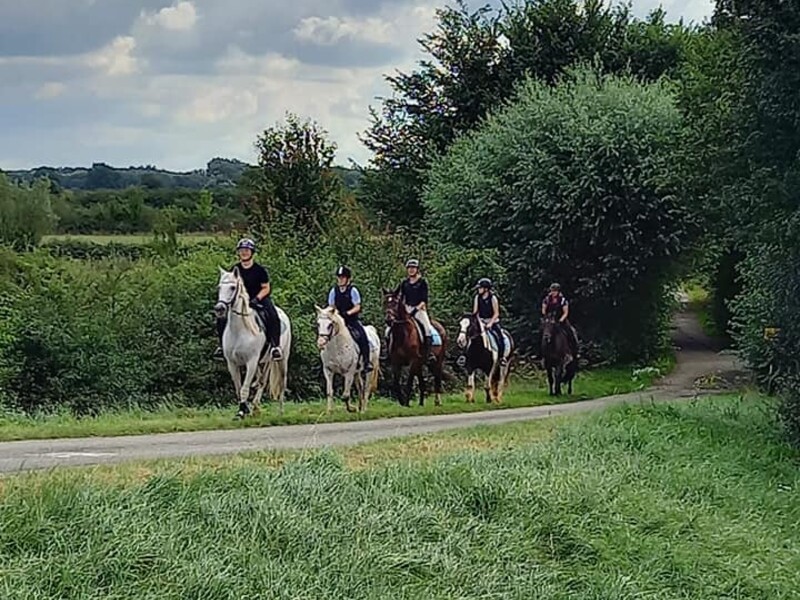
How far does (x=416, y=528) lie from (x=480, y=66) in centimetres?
3824

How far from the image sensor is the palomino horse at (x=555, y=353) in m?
26.8

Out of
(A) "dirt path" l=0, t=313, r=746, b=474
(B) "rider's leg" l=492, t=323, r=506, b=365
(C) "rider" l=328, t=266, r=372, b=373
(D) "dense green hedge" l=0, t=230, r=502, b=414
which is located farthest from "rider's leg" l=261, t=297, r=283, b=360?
(B) "rider's leg" l=492, t=323, r=506, b=365

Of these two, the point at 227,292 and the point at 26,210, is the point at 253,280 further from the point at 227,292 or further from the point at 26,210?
the point at 26,210

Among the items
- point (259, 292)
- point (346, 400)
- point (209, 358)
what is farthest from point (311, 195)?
point (259, 292)

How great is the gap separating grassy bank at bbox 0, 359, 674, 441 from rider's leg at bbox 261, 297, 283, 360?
3.59ft

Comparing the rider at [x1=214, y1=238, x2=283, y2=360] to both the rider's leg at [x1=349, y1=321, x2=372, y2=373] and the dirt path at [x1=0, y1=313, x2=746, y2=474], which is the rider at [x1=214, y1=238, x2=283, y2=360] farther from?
the rider's leg at [x1=349, y1=321, x2=372, y2=373]

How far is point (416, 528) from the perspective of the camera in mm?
10438

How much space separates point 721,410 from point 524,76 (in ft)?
84.6

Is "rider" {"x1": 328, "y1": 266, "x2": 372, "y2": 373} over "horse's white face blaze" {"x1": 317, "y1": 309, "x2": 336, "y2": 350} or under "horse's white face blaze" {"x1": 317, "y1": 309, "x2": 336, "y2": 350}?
over

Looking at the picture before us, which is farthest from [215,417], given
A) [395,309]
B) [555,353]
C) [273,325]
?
[555,353]

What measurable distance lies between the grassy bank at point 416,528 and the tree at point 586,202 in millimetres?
19730

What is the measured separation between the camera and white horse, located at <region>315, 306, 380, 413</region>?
1991 cm

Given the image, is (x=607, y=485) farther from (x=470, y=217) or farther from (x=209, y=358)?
(x=470, y=217)

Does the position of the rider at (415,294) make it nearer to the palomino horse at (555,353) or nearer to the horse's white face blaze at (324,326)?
the horse's white face blaze at (324,326)
